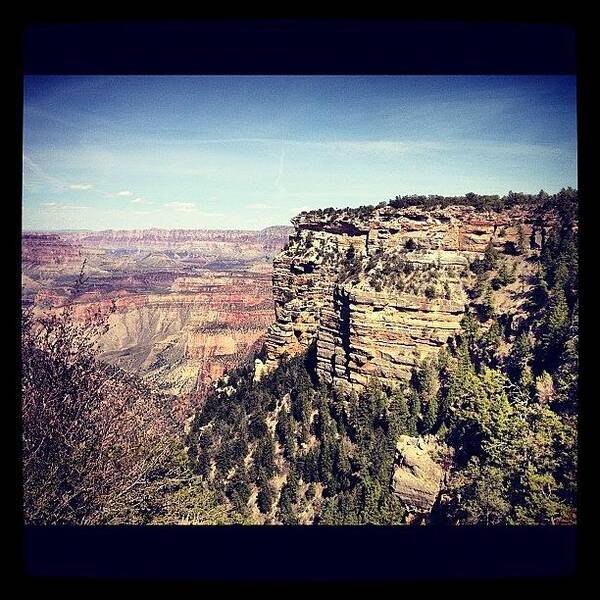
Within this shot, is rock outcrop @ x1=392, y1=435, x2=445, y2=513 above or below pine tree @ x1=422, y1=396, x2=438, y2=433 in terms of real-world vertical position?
below

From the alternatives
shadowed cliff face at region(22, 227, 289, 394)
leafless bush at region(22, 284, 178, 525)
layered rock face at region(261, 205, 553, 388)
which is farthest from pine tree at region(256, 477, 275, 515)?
shadowed cliff face at region(22, 227, 289, 394)

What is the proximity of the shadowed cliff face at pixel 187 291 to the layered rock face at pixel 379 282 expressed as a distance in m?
9.42

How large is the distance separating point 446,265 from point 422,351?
361 centimetres

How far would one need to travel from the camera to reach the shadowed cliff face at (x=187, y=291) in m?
37.4

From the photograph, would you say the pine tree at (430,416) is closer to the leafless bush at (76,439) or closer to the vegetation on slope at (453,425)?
the vegetation on slope at (453,425)

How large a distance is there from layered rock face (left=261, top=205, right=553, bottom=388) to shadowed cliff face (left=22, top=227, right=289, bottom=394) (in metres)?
9.42

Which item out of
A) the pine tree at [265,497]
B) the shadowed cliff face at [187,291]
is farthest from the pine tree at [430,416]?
the shadowed cliff face at [187,291]

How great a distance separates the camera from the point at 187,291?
45938 millimetres

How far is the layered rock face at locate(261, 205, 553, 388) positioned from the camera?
72.1ft

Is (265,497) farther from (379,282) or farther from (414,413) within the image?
(379,282)

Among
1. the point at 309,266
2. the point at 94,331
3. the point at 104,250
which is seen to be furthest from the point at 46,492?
the point at 104,250

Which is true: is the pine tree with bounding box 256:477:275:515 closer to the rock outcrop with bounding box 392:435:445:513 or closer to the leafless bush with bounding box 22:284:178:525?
the rock outcrop with bounding box 392:435:445:513
